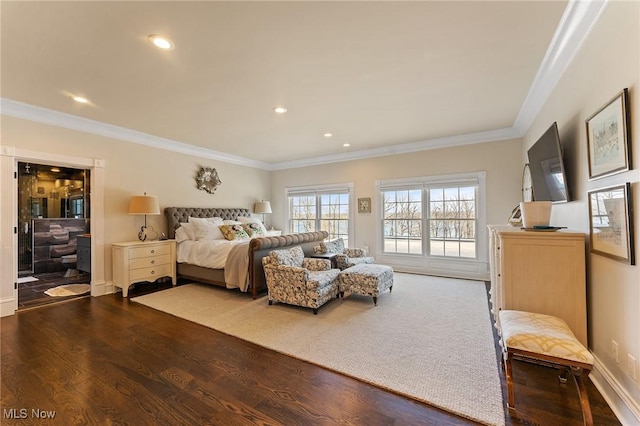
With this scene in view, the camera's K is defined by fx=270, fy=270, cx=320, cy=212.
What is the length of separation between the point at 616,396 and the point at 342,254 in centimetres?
340

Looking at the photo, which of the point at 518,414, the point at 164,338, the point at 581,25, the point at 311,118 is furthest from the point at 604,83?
the point at 164,338

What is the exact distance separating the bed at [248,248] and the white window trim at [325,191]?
3.91 feet

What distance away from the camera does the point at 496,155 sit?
4.89m

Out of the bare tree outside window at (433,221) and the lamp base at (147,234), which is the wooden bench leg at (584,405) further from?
the lamp base at (147,234)

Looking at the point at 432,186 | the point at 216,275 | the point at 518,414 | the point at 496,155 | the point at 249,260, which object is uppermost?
the point at 496,155

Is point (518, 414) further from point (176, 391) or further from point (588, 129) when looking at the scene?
point (176, 391)

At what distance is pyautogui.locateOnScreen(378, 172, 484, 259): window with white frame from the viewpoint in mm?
5188

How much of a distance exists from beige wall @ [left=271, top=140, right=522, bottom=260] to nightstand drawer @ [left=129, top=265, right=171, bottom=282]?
3.26 metres

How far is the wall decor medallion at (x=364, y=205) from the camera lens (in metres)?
6.16

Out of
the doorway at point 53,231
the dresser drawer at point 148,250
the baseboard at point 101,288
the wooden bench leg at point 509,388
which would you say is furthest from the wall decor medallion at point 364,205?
the doorway at point 53,231

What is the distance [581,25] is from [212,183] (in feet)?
19.7

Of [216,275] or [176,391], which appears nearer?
[176,391]

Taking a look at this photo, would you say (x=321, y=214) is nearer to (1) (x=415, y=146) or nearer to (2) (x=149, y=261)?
(1) (x=415, y=146)

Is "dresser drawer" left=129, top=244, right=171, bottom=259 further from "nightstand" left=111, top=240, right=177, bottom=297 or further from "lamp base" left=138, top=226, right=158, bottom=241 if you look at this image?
"lamp base" left=138, top=226, right=158, bottom=241
